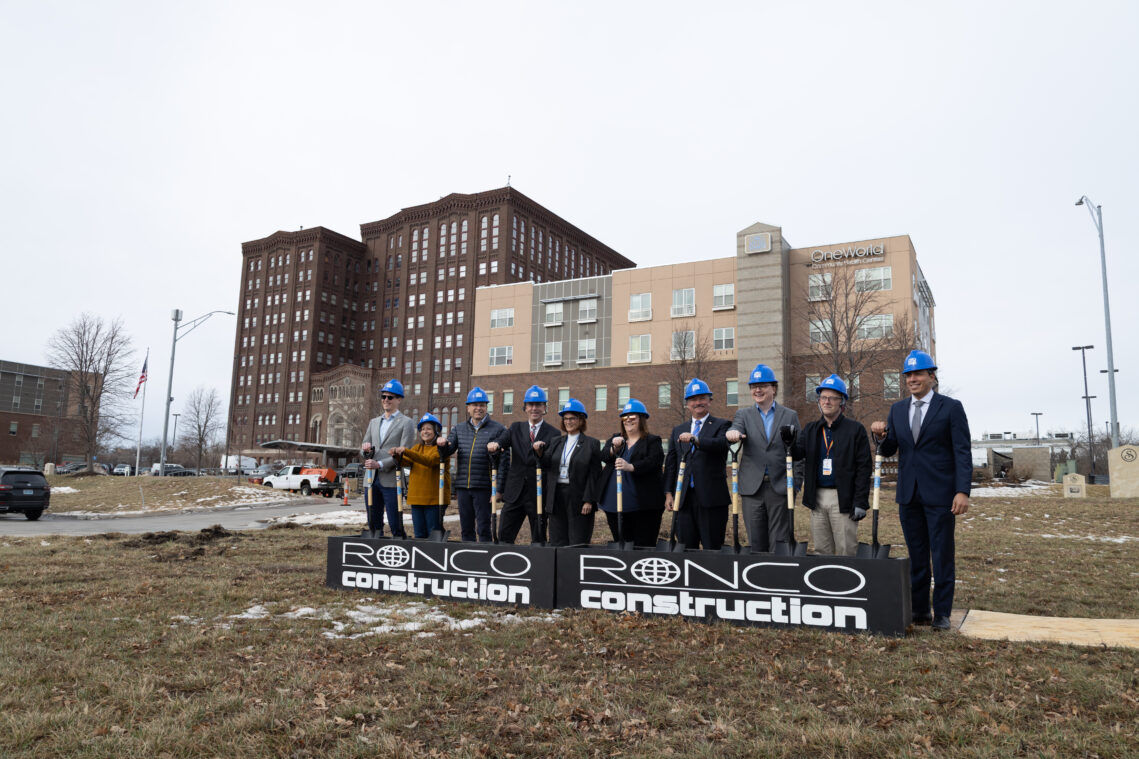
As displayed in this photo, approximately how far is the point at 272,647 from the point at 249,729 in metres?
1.73

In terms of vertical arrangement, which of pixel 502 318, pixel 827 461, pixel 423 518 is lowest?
pixel 423 518

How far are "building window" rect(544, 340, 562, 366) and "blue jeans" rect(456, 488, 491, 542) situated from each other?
Answer: 151 ft

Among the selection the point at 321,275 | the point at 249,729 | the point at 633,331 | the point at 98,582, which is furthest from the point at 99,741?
the point at 321,275

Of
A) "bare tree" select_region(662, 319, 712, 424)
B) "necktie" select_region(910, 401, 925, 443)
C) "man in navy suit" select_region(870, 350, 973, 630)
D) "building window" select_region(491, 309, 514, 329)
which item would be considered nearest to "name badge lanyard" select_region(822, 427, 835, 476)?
"man in navy suit" select_region(870, 350, 973, 630)

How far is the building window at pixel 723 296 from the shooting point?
48.0 meters

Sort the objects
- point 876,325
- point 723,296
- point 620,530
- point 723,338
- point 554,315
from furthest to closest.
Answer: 1. point 554,315
2. point 723,296
3. point 723,338
4. point 876,325
5. point 620,530

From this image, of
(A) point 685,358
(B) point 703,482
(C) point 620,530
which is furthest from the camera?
(A) point 685,358

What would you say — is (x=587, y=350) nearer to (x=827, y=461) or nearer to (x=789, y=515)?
(x=827, y=461)

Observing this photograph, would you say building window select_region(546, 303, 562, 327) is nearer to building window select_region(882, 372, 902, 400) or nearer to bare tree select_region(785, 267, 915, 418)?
bare tree select_region(785, 267, 915, 418)

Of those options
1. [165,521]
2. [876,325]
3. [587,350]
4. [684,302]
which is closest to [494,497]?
[165,521]

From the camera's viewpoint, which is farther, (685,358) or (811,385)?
(685,358)

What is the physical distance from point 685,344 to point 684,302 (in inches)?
183

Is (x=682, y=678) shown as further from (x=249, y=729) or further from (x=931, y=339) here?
(x=931, y=339)

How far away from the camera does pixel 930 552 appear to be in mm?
6355
